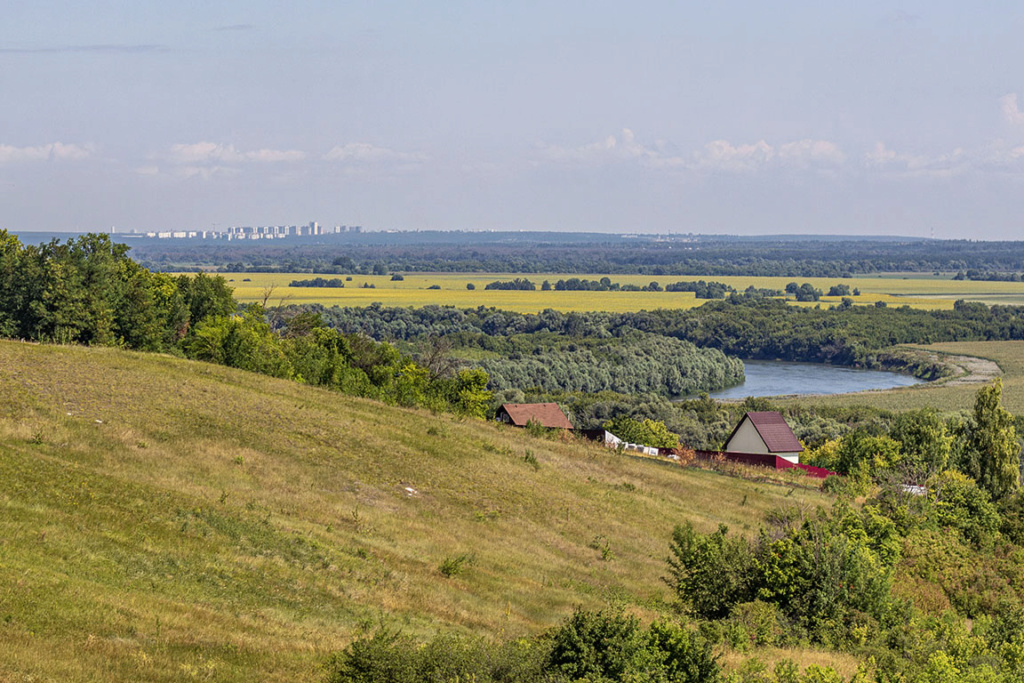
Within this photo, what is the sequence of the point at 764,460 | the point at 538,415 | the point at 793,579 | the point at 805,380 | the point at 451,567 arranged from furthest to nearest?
1. the point at 805,380
2. the point at 538,415
3. the point at 764,460
4. the point at 451,567
5. the point at 793,579

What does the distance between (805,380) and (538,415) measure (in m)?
94.8

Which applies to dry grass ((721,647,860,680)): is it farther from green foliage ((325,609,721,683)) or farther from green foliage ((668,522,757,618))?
green foliage ((668,522,757,618))

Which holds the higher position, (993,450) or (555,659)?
(555,659)

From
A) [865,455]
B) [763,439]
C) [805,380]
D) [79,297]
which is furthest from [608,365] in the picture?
[79,297]

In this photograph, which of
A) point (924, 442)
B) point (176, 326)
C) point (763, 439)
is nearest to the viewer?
point (924, 442)

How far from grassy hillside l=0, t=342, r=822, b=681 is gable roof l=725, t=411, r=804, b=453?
1497 cm

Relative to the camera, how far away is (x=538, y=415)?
7812 cm

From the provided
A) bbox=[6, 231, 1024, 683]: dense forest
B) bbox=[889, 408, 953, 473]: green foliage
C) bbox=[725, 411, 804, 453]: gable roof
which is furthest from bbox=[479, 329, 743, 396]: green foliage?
bbox=[889, 408, 953, 473]: green foliage

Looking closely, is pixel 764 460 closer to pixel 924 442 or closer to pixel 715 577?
pixel 924 442

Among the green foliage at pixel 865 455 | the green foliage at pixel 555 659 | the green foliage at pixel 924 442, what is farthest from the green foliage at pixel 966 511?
the green foliage at pixel 555 659

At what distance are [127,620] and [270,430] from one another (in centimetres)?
2321

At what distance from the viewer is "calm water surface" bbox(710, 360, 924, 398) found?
147m

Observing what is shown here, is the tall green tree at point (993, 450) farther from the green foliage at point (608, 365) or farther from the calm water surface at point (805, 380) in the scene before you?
the calm water surface at point (805, 380)

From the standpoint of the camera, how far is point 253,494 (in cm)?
3166
